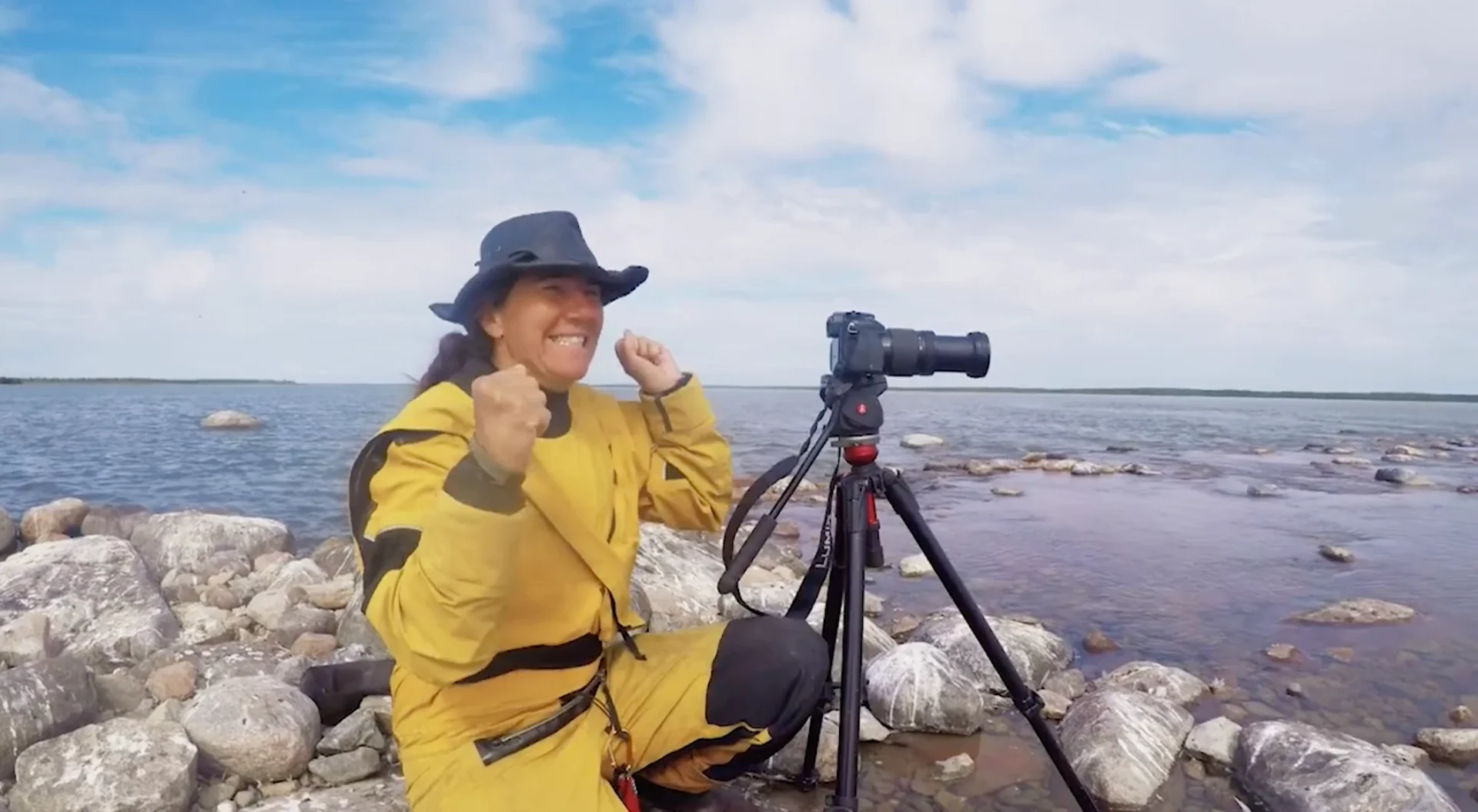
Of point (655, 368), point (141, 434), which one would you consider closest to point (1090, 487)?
point (655, 368)

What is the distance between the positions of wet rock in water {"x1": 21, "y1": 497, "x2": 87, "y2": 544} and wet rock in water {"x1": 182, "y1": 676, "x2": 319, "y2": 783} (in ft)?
24.2

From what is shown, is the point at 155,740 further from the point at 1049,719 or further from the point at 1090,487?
the point at 1090,487

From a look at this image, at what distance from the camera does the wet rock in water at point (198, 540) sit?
23.3 feet

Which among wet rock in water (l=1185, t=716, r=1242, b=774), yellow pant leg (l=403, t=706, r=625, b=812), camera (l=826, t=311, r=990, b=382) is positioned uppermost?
camera (l=826, t=311, r=990, b=382)

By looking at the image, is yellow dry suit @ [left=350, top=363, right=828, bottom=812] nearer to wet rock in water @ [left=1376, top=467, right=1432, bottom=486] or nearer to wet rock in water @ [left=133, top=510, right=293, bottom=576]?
wet rock in water @ [left=133, top=510, right=293, bottom=576]

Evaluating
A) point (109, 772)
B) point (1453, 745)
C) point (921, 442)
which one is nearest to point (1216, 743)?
point (1453, 745)

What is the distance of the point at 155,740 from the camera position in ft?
10.6

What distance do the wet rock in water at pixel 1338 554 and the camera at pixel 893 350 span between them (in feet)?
25.5

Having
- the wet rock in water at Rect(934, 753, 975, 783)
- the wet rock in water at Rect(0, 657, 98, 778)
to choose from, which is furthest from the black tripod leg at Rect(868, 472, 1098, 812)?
the wet rock in water at Rect(0, 657, 98, 778)

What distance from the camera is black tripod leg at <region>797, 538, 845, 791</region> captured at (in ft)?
10.2

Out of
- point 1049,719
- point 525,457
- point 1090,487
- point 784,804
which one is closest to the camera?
point 525,457

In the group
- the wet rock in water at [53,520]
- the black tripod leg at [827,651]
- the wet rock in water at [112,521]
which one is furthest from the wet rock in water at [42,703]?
the wet rock in water at [53,520]

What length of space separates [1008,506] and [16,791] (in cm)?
1124

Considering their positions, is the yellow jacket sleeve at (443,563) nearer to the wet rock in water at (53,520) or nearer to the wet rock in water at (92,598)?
the wet rock in water at (92,598)
